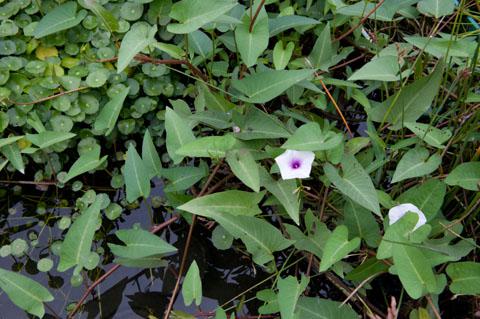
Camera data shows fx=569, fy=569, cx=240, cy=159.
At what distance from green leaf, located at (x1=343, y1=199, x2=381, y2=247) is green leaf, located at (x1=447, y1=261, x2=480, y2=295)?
158mm

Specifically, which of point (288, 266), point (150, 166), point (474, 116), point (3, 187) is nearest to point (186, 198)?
point (150, 166)

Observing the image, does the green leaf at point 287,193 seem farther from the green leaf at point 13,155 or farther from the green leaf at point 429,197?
the green leaf at point 13,155

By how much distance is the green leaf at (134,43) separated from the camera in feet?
3.88

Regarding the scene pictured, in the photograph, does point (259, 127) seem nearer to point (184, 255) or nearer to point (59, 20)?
point (184, 255)

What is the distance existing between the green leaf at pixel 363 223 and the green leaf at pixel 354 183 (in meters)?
0.04

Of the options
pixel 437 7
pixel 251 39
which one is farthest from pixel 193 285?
pixel 437 7

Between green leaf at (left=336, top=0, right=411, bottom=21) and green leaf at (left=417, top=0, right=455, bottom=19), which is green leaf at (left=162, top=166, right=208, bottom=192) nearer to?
green leaf at (left=336, top=0, right=411, bottom=21)

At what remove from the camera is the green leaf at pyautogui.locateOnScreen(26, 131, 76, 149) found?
4.50 ft

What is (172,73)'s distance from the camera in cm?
161

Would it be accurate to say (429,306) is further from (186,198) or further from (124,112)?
(124,112)

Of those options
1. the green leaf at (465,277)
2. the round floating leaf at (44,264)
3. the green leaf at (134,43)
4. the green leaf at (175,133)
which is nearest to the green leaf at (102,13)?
the green leaf at (134,43)

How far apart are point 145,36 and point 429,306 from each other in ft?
2.71

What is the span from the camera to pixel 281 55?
1.50 metres

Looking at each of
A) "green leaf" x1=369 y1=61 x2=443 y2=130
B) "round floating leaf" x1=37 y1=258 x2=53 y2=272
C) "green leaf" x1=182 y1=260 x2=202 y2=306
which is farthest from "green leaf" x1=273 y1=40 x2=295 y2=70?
"round floating leaf" x1=37 y1=258 x2=53 y2=272
